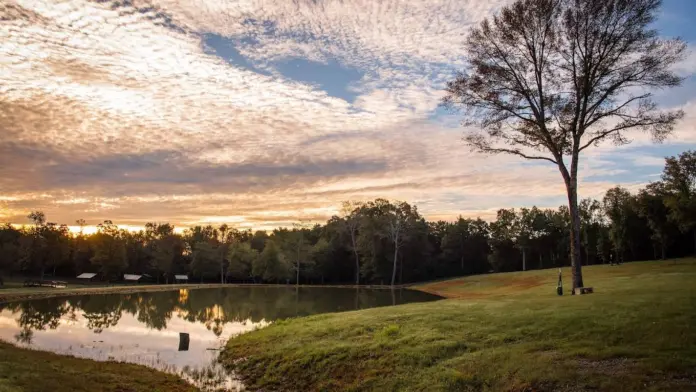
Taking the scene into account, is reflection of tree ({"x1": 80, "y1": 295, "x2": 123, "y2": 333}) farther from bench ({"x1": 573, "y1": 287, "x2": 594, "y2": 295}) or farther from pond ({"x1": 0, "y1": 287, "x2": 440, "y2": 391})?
bench ({"x1": 573, "y1": 287, "x2": 594, "y2": 295})

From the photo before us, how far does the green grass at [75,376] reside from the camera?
12875 millimetres

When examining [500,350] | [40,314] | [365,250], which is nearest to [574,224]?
[500,350]

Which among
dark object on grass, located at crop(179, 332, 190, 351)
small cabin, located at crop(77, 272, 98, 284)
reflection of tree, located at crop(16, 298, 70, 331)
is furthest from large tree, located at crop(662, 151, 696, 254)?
small cabin, located at crop(77, 272, 98, 284)

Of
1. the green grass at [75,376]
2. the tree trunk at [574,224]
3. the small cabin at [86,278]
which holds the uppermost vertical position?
the tree trunk at [574,224]

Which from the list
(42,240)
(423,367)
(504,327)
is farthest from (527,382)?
(42,240)

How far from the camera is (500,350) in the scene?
13.6 m

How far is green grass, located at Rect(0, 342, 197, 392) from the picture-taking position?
1288cm

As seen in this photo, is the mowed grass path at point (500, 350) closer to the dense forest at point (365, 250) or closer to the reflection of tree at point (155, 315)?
the reflection of tree at point (155, 315)

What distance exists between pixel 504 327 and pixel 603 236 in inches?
3152

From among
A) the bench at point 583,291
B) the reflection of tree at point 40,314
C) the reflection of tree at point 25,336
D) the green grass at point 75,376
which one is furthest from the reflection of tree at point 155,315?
the bench at point 583,291

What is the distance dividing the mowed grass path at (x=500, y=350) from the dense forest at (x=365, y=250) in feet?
231

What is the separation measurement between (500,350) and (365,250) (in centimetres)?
8626

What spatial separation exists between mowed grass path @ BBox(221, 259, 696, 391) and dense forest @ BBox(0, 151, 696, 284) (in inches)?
2776

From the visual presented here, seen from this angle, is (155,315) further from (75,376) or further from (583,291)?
(583,291)
